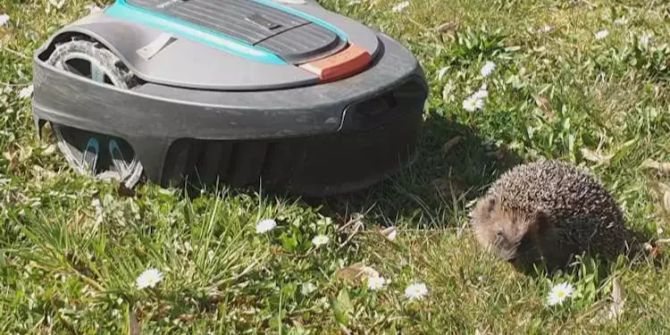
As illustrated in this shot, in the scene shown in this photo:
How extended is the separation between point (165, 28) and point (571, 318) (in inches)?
66.3

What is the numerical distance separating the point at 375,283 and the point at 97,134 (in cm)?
117

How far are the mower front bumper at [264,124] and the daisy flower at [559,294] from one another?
0.81 metres

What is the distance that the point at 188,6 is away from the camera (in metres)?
3.91

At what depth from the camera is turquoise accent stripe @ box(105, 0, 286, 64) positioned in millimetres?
3559

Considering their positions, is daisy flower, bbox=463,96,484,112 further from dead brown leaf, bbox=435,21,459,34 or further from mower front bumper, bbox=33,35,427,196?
dead brown leaf, bbox=435,21,459,34

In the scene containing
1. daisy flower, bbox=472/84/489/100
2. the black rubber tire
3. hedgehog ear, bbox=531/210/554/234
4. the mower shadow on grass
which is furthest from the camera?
daisy flower, bbox=472/84/489/100

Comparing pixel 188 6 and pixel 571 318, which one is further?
pixel 188 6

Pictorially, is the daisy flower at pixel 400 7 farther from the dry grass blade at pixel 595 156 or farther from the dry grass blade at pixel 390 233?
the dry grass blade at pixel 390 233

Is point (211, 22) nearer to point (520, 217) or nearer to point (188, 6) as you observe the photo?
point (188, 6)

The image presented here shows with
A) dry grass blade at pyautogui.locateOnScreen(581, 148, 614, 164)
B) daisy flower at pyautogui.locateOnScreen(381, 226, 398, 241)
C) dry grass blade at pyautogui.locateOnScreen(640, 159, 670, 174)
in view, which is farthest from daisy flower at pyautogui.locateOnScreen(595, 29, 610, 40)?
daisy flower at pyautogui.locateOnScreen(381, 226, 398, 241)

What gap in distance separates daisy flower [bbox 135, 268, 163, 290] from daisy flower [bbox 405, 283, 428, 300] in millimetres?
736

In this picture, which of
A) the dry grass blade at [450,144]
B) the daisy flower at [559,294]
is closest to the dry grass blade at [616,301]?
the daisy flower at [559,294]

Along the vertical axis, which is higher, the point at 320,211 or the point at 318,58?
the point at 318,58

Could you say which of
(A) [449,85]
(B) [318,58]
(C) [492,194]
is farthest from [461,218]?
(A) [449,85]
